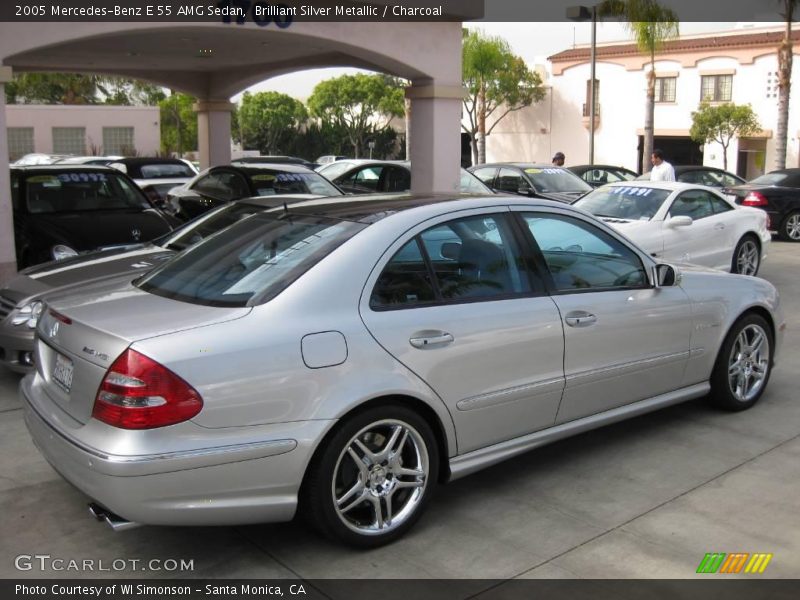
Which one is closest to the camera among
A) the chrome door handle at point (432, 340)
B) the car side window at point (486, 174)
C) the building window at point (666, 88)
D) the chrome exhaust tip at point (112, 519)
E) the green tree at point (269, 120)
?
the chrome exhaust tip at point (112, 519)

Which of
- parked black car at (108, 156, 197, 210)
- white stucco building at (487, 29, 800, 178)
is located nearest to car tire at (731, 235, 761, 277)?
parked black car at (108, 156, 197, 210)

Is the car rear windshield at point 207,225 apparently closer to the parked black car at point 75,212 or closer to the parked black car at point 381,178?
the parked black car at point 75,212

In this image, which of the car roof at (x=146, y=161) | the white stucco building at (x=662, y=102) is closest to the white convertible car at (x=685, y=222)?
the car roof at (x=146, y=161)

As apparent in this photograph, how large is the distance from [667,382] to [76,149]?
4911 cm

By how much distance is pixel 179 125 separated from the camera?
6300cm

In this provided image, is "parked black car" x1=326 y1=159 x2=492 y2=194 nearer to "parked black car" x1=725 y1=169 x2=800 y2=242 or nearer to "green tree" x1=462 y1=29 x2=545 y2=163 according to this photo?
"parked black car" x1=725 y1=169 x2=800 y2=242

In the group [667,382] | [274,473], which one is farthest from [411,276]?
[667,382]

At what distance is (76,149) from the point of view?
49.0m

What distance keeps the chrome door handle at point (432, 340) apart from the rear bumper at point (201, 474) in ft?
1.99

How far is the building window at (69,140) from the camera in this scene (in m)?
48.3

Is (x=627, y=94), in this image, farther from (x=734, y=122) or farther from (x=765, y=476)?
(x=765, y=476)

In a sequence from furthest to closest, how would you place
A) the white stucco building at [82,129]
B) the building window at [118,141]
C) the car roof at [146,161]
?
the building window at [118,141] < the white stucco building at [82,129] < the car roof at [146,161]

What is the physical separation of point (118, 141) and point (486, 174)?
1518 inches

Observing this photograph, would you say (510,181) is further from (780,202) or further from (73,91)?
(73,91)
